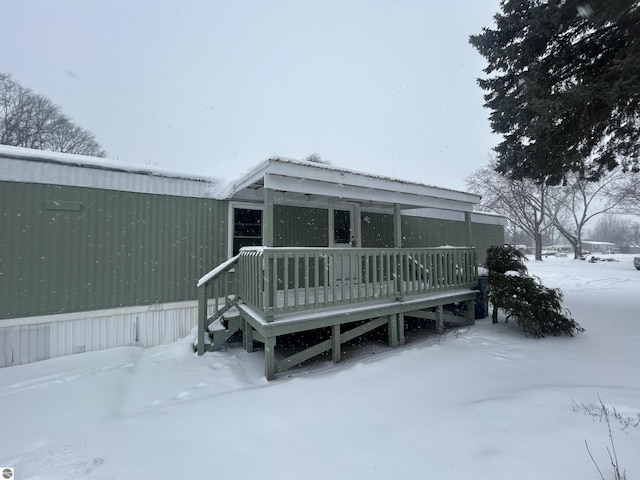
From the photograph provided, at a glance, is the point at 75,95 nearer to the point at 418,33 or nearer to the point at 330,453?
the point at 330,453

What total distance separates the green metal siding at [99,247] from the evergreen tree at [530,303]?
17.9ft

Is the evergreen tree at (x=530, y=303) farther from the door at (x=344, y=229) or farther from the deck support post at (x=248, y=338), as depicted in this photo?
the deck support post at (x=248, y=338)

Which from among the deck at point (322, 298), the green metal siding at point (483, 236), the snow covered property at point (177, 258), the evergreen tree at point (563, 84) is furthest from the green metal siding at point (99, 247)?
the green metal siding at point (483, 236)

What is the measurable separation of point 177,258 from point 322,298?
3017 millimetres

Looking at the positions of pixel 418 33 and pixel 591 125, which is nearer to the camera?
pixel 591 125

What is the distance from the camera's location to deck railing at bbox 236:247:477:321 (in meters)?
4.06

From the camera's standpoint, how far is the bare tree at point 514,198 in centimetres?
2533

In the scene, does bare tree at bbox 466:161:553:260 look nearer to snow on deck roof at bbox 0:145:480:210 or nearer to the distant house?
snow on deck roof at bbox 0:145:480:210

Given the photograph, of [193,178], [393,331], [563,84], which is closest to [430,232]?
[563,84]

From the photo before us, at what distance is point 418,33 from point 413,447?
57892 millimetres

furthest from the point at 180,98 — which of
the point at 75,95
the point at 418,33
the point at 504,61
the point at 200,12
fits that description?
the point at 504,61

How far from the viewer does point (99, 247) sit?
5.24m

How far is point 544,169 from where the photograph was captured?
23.4 feet

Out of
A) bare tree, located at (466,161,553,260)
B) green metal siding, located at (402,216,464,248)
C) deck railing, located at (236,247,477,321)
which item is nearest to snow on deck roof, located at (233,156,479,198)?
deck railing, located at (236,247,477,321)
